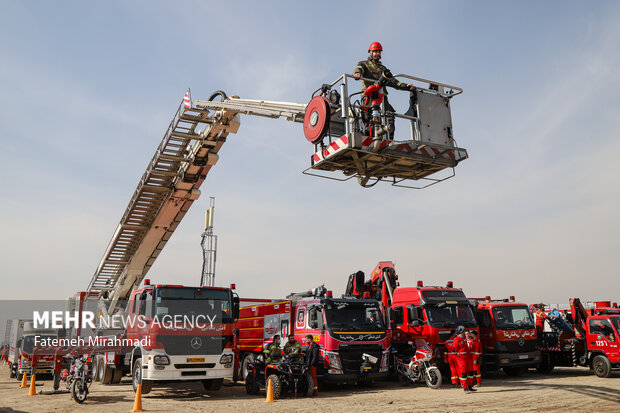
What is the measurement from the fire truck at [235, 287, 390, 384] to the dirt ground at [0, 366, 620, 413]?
22.4 inches

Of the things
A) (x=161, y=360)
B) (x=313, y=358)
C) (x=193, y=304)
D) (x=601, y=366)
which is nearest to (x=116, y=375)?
(x=161, y=360)

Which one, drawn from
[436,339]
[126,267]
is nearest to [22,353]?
[126,267]

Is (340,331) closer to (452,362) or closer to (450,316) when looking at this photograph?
(452,362)

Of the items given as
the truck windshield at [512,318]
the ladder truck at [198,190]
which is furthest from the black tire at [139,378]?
the truck windshield at [512,318]

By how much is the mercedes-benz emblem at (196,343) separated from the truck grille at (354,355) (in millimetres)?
3408

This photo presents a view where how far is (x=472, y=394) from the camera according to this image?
11.6 meters

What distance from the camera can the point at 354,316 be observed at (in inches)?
512

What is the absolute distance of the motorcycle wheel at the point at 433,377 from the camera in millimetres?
12844

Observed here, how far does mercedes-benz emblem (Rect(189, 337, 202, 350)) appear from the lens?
11789 mm

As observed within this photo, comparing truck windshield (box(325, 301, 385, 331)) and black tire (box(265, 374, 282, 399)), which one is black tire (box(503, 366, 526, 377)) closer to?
truck windshield (box(325, 301, 385, 331))

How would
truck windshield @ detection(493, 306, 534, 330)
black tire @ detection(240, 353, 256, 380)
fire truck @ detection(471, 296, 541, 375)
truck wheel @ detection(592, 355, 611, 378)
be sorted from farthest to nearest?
truck windshield @ detection(493, 306, 534, 330), fire truck @ detection(471, 296, 541, 375), black tire @ detection(240, 353, 256, 380), truck wheel @ detection(592, 355, 611, 378)

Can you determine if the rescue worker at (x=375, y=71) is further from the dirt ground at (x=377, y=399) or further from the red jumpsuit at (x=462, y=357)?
the red jumpsuit at (x=462, y=357)

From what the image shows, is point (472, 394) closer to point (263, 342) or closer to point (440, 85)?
point (263, 342)

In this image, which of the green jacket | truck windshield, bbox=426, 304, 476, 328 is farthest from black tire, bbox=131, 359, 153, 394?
the green jacket
